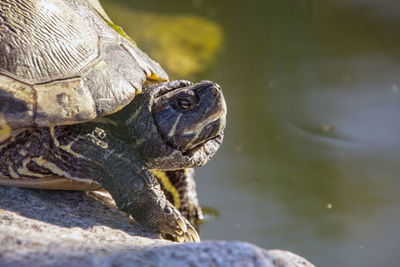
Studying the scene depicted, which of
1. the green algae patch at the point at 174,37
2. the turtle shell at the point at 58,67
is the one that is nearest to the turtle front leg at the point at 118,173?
the turtle shell at the point at 58,67

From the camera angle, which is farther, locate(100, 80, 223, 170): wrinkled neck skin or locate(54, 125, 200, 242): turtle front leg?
locate(100, 80, 223, 170): wrinkled neck skin

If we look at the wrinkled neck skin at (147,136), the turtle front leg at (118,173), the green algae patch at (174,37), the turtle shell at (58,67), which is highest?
the turtle shell at (58,67)

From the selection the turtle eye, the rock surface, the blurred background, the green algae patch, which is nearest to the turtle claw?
the rock surface

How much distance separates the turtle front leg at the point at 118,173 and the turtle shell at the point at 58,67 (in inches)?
5.3

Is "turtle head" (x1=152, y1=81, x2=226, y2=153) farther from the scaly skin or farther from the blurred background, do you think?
the blurred background

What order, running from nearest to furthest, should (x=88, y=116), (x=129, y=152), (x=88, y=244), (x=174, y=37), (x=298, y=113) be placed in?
(x=88, y=244) → (x=88, y=116) → (x=129, y=152) → (x=298, y=113) → (x=174, y=37)

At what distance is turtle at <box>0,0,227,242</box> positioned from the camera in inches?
110

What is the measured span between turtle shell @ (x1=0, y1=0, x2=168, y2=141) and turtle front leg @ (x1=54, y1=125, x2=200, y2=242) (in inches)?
5.3

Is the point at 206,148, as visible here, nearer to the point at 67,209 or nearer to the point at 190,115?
the point at 190,115

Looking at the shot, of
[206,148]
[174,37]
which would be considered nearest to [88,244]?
[206,148]

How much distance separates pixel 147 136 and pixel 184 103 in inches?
11.3

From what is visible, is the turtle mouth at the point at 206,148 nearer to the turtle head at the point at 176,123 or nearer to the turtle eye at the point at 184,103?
the turtle head at the point at 176,123

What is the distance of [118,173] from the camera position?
287cm

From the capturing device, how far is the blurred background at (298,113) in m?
3.99
